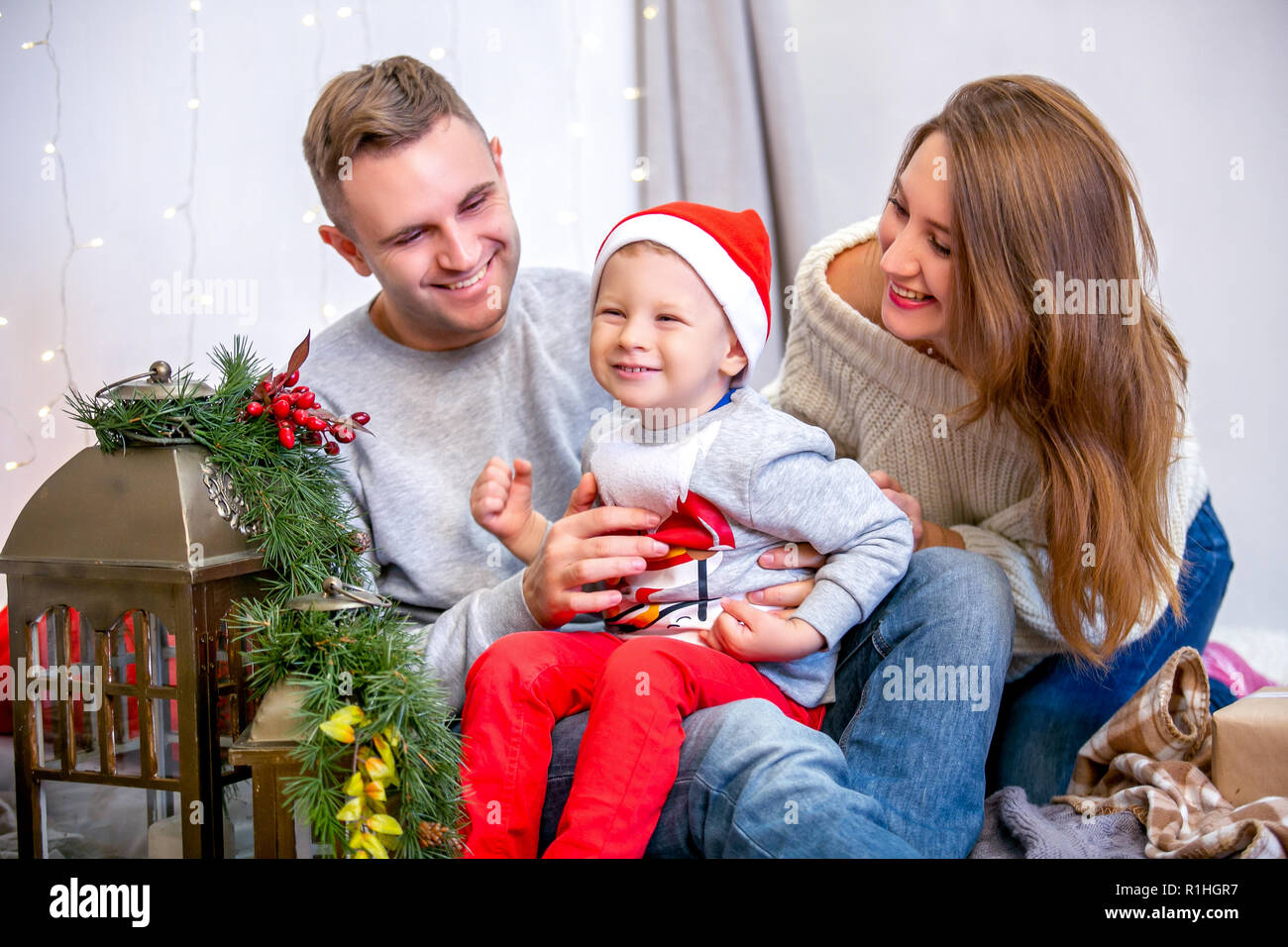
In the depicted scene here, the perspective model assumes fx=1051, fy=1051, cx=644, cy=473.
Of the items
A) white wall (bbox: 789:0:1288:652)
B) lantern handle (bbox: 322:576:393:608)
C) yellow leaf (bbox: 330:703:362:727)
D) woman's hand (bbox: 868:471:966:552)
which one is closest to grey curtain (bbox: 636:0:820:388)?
white wall (bbox: 789:0:1288:652)

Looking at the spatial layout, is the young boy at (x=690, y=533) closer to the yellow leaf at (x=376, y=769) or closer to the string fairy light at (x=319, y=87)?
the yellow leaf at (x=376, y=769)

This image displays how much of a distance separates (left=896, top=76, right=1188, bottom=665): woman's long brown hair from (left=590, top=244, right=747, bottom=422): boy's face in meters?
0.33

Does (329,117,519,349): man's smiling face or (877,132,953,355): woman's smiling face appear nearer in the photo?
(877,132,953,355): woman's smiling face

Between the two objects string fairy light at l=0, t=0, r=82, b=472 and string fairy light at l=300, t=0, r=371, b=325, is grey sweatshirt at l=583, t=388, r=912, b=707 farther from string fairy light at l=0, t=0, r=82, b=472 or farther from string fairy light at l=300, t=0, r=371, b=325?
string fairy light at l=0, t=0, r=82, b=472

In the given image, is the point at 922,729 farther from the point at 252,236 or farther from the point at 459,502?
the point at 252,236

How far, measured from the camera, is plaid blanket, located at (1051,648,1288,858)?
3.88ft

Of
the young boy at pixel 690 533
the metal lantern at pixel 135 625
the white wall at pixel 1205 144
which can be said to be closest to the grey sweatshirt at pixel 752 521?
the young boy at pixel 690 533

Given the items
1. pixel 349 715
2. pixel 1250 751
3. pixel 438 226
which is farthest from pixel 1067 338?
pixel 349 715

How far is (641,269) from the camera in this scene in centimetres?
123

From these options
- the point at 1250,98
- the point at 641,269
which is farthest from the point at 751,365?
the point at 1250,98

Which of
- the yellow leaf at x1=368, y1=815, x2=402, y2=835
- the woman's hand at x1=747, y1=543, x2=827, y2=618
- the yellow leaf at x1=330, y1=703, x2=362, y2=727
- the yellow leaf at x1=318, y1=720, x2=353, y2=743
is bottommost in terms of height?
the yellow leaf at x1=368, y1=815, x2=402, y2=835

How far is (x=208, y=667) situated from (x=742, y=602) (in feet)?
1.89

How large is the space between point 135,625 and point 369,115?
28.3 inches

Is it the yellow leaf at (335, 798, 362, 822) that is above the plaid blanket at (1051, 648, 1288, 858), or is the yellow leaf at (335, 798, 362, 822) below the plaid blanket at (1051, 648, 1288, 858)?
above
